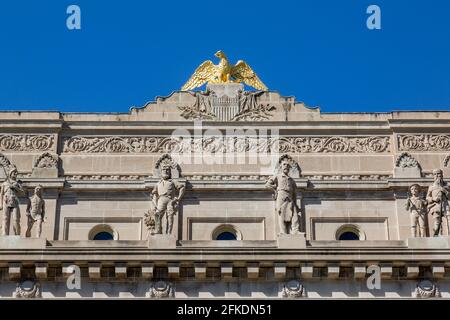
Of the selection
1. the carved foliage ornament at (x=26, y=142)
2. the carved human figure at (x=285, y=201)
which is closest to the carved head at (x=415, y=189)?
the carved human figure at (x=285, y=201)

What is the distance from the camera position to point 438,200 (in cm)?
3441

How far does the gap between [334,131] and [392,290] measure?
613 centimetres

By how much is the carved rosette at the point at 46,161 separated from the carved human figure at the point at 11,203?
5.42 feet

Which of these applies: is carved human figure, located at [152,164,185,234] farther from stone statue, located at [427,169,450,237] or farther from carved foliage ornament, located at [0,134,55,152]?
stone statue, located at [427,169,450,237]

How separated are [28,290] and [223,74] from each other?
31.7 feet

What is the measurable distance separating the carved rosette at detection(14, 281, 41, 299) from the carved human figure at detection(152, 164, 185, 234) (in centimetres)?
356

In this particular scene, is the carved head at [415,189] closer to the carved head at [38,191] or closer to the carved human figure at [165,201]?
the carved human figure at [165,201]

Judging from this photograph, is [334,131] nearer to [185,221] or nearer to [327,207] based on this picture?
[327,207]

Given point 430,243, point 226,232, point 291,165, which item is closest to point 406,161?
point 291,165

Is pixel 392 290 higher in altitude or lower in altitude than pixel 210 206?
lower

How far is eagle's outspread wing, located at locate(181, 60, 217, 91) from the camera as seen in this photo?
126ft

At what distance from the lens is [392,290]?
108ft

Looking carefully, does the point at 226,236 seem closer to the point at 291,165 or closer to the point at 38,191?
the point at 291,165
